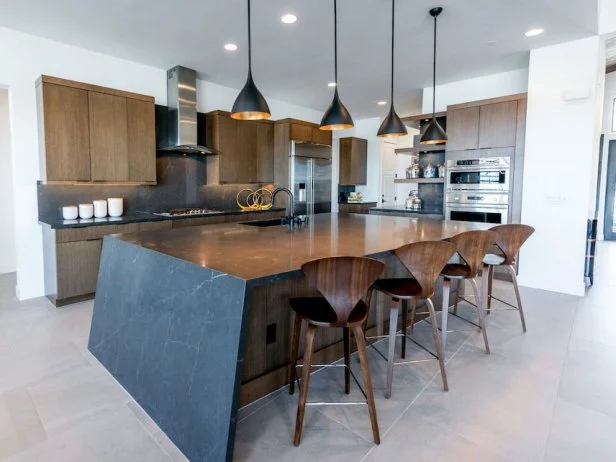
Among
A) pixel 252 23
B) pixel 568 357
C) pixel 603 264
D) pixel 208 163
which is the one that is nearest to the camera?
pixel 568 357

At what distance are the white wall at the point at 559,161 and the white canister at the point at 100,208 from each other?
5254 mm

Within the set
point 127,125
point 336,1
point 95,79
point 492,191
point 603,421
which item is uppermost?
point 336,1

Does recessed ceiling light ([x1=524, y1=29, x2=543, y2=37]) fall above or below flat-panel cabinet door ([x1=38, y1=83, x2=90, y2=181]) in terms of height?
above

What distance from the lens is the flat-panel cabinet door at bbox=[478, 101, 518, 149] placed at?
4.79 metres

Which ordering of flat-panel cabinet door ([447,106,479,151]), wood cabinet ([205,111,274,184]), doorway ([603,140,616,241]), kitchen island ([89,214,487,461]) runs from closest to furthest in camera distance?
kitchen island ([89,214,487,461]) → flat-panel cabinet door ([447,106,479,151]) → wood cabinet ([205,111,274,184]) → doorway ([603,140,616,241])

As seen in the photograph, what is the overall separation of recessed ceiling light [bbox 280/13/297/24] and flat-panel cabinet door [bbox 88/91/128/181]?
218 centimetres

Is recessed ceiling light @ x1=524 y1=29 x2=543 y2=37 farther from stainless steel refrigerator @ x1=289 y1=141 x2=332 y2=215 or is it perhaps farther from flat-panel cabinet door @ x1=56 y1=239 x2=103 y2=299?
flat-panel cabinet door @ x1=56 y1=239 x2=103 y2=299

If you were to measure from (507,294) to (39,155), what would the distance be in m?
5.60

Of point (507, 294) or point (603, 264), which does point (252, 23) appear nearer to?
point (507, 294)

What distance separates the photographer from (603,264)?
627cm

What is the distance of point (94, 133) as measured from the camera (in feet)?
13.7

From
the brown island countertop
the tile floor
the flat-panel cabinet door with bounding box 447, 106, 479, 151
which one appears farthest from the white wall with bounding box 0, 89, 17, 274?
the flat-panel cabinet door with bounding box 447, 106, 479, 151

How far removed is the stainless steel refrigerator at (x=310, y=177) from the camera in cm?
645

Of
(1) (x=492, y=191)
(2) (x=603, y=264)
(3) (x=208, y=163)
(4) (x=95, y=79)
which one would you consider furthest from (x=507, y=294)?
(4) (x=95, y=79)
